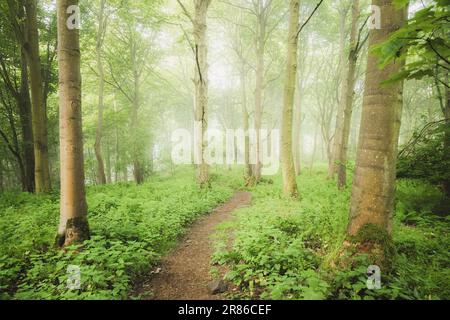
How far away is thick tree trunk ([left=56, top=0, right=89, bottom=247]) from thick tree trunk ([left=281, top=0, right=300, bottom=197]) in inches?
239

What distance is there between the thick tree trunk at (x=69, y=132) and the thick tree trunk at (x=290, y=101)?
607 centimetres

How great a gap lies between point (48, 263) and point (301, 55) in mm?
19362

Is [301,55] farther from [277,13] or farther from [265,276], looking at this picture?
[265,276]

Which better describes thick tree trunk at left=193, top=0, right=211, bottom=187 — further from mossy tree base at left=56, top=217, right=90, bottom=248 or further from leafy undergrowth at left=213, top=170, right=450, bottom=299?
mossy tree base at left=56, top=217, right=90, bottom=248

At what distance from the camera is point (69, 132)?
4.05m

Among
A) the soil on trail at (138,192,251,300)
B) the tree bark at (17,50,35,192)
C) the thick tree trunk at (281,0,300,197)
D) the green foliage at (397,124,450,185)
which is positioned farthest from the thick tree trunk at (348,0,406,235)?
the tree bark at (17,50,35,192)

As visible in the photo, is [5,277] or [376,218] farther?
[5,277]

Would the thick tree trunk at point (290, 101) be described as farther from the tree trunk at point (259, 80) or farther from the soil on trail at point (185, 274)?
the tree trunk at point (259, 80)

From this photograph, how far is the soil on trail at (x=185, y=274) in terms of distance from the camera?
3432 mm

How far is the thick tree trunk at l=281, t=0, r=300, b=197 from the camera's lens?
7988 mm

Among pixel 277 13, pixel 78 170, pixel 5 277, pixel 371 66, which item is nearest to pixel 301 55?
pixel 277 13

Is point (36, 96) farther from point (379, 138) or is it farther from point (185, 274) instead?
point (379, 138)

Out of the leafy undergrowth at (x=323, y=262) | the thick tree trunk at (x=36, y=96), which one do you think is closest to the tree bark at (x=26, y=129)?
the thick tree trunk at (x=36, y=96)
